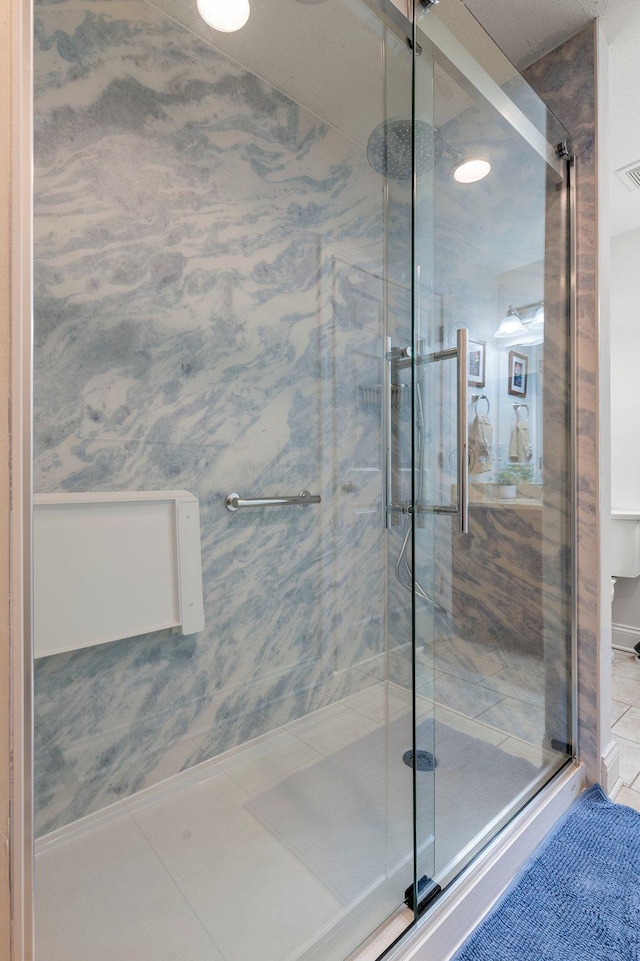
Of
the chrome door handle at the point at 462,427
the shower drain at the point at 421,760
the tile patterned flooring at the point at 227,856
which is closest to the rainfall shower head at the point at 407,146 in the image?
Result: the chrome door handle at the point at 462,427

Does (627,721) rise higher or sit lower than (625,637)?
lower

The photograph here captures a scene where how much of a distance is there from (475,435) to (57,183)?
4.11ft

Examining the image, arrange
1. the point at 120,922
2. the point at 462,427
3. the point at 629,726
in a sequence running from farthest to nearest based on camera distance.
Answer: the point at 629,726 → the point at 462,427 → the point at 120,922

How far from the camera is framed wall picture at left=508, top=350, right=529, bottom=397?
144cm

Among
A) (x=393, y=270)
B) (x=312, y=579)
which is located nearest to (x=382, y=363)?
(x=393, y=270)

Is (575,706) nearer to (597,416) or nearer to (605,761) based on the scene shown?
(605,761)

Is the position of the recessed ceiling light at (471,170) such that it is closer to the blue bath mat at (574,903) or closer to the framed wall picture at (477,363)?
the framed wall picture at (477,363)

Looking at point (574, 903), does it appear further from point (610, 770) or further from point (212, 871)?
point (212, 871)

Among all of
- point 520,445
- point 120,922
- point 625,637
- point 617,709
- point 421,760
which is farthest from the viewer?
point 625,637

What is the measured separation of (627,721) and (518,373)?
1561 millimetres

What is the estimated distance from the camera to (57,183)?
3.89ft

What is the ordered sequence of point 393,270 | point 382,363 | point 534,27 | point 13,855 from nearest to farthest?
point 13,855, point 393,270, point 382,363, point 534,27

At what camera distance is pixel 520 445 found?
4.77ft

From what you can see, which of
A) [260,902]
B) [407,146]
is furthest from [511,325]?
[260,902]
